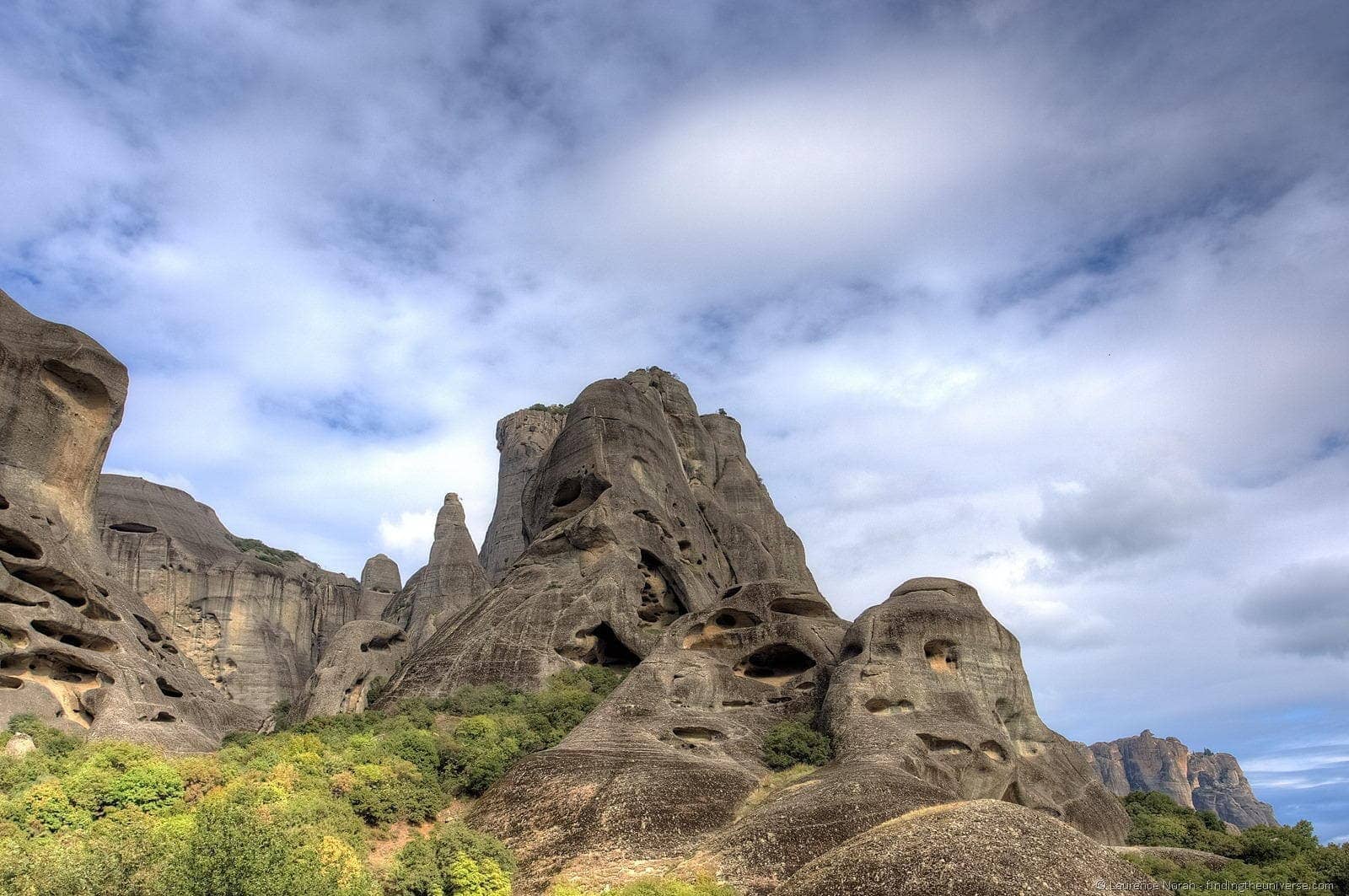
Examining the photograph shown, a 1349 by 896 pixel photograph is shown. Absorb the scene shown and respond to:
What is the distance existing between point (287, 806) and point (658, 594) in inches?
989

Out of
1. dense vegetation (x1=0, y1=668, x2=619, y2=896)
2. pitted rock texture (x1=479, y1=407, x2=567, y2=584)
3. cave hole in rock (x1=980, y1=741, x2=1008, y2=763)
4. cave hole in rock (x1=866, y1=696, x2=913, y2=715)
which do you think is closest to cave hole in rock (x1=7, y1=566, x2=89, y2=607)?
dense vegetation (x1=0, y1=668, x2=619, y2=896)

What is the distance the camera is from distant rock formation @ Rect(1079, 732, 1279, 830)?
4104 inches

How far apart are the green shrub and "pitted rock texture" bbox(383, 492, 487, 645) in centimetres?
3399

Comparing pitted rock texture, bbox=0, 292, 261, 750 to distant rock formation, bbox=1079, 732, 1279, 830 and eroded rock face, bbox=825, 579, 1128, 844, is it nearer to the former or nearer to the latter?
eroded rock face, bbox=825, 579, 1128, 844

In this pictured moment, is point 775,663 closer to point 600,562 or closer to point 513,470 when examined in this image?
point 600,562

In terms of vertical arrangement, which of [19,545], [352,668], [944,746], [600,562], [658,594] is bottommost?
[944,746]

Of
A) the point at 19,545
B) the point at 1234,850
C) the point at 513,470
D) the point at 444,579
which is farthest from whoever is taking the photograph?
the point at 513,470

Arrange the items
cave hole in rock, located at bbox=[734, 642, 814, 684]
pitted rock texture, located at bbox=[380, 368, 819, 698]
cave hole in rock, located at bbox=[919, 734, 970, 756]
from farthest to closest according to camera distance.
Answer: pitted rock texture, located at bbox=[380, 368, 819, 698]
cave hole in rock, located at bbox=[734, 642, 814, 684]
cave hole in rock, located at bbox=[919, 734, 970, 756]

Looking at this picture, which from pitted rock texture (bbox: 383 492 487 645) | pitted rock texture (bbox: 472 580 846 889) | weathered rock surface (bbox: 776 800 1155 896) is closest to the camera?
weathered rock surface (bbox: 776 800 1155 896)

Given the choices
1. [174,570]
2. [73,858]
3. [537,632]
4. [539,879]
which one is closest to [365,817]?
[539,879]

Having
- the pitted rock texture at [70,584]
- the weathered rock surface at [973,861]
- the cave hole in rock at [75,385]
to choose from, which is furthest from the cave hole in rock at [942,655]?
the cave hole in rock at [75,385]

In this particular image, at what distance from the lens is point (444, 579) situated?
61.2m

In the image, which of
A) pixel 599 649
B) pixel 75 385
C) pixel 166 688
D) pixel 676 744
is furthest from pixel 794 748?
pixel 75 385

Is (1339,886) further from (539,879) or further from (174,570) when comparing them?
(174,570)
